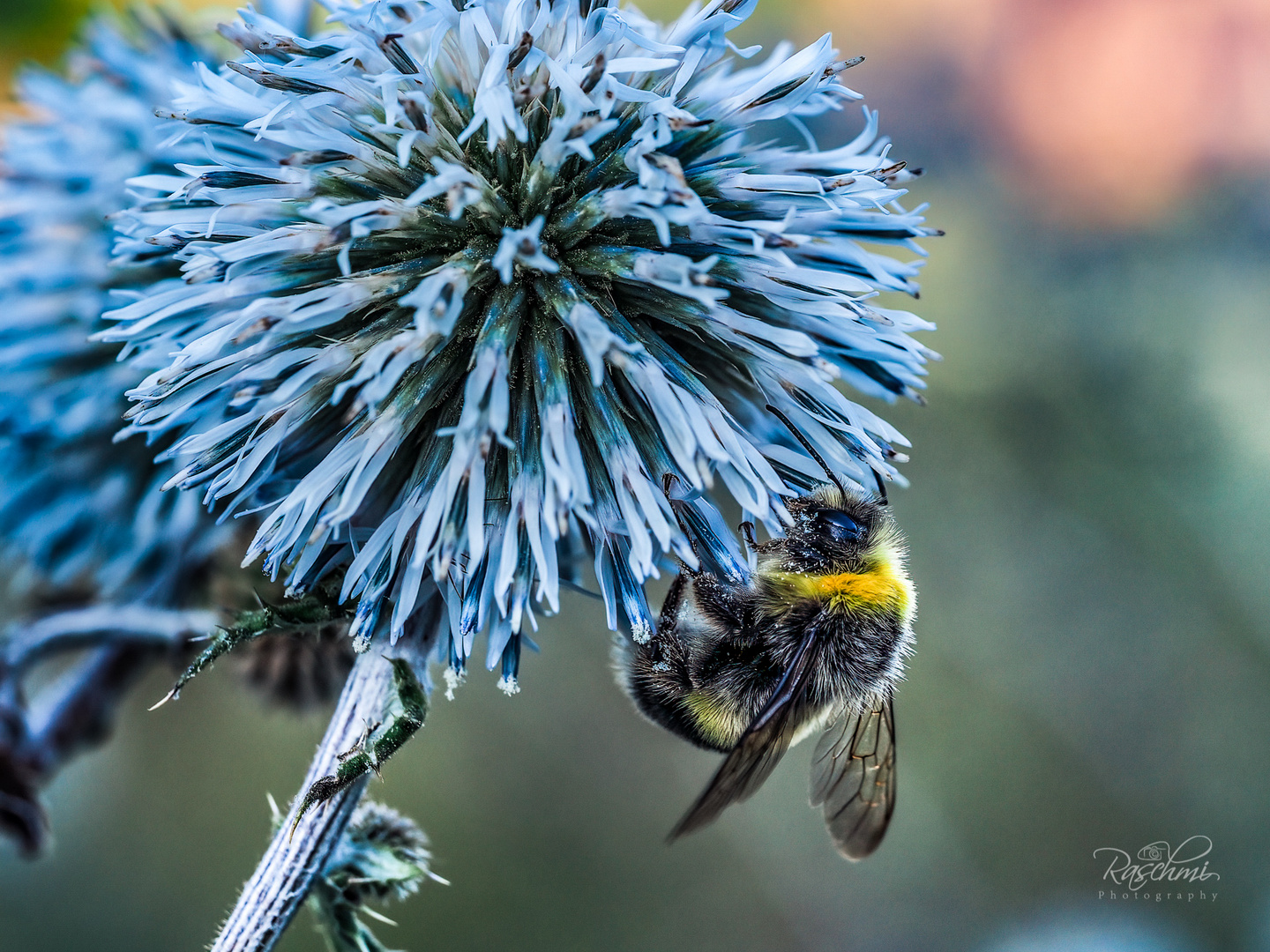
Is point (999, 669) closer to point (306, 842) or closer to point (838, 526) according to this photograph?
point (838, 526)

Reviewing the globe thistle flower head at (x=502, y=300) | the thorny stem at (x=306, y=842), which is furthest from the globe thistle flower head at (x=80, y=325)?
the thorny stem at (x=306, y=842)

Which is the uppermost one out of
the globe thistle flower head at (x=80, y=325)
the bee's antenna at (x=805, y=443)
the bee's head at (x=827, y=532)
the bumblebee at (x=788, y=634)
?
the globe thistle flower head at (x=80, y=325)

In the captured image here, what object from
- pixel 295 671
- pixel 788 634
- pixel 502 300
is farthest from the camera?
pixel 295 671

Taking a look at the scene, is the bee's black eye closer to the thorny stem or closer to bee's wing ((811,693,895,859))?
bee's wing ((811,693,895,859))

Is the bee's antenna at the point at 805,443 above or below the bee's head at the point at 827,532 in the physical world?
above

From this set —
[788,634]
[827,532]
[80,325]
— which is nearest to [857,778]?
[788,634]

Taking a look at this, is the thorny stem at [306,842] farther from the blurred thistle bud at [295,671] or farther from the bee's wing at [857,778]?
the bee's wing at [857,778]
